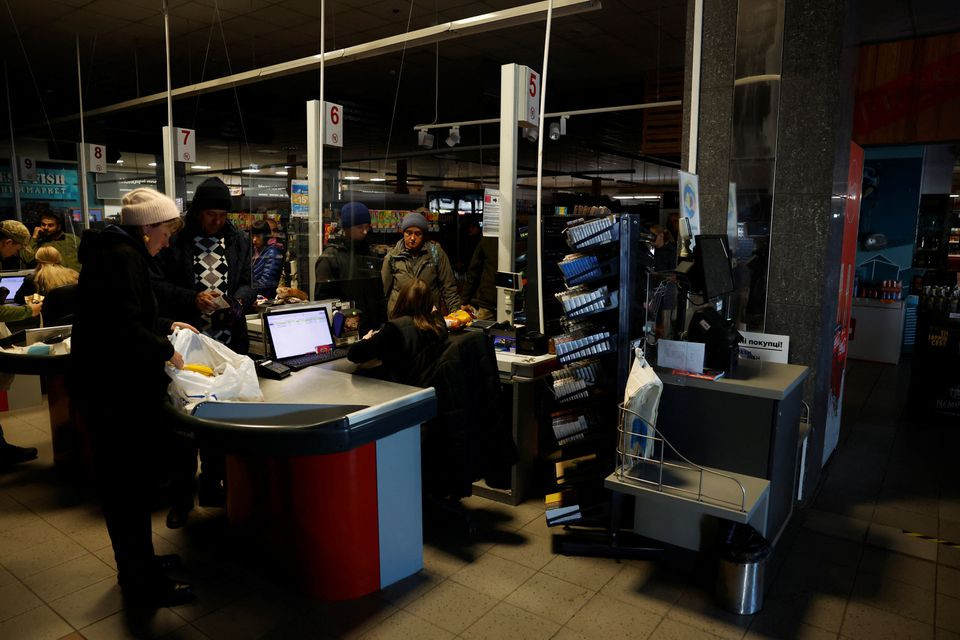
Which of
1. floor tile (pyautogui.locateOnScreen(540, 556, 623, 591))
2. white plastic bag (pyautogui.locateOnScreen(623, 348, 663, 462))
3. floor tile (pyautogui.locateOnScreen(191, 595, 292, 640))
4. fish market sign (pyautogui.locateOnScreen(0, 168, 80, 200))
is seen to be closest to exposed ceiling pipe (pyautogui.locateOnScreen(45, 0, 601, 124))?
white plastic bag (pyautogui.locateOnScreen(623, 348, 663, 462))

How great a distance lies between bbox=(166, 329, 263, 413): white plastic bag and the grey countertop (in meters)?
1.77

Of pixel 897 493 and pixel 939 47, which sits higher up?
pixel 939 47

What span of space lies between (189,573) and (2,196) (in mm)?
11370

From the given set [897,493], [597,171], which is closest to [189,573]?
[897,493]

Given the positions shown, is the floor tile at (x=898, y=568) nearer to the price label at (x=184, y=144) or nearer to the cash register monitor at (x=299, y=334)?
the cash register monitor at (x=299, y=334)

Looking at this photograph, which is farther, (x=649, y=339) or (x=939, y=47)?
(x=939, y=47)

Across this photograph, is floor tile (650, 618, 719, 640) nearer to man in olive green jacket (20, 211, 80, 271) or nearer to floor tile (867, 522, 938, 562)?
floor tile (867, 522, 938, 562)

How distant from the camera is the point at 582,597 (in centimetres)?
270

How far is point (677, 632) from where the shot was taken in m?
2.47

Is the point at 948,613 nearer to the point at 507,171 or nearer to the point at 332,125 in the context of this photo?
the point at 507,171

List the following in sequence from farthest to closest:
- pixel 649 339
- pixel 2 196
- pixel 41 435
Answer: pixel 2 196
pixel 41 435
pixel 649 339

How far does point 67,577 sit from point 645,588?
2.52m

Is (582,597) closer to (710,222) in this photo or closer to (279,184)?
(710,222)

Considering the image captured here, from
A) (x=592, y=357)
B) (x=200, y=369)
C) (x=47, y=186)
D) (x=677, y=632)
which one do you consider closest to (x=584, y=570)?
(x=677, y=632)
